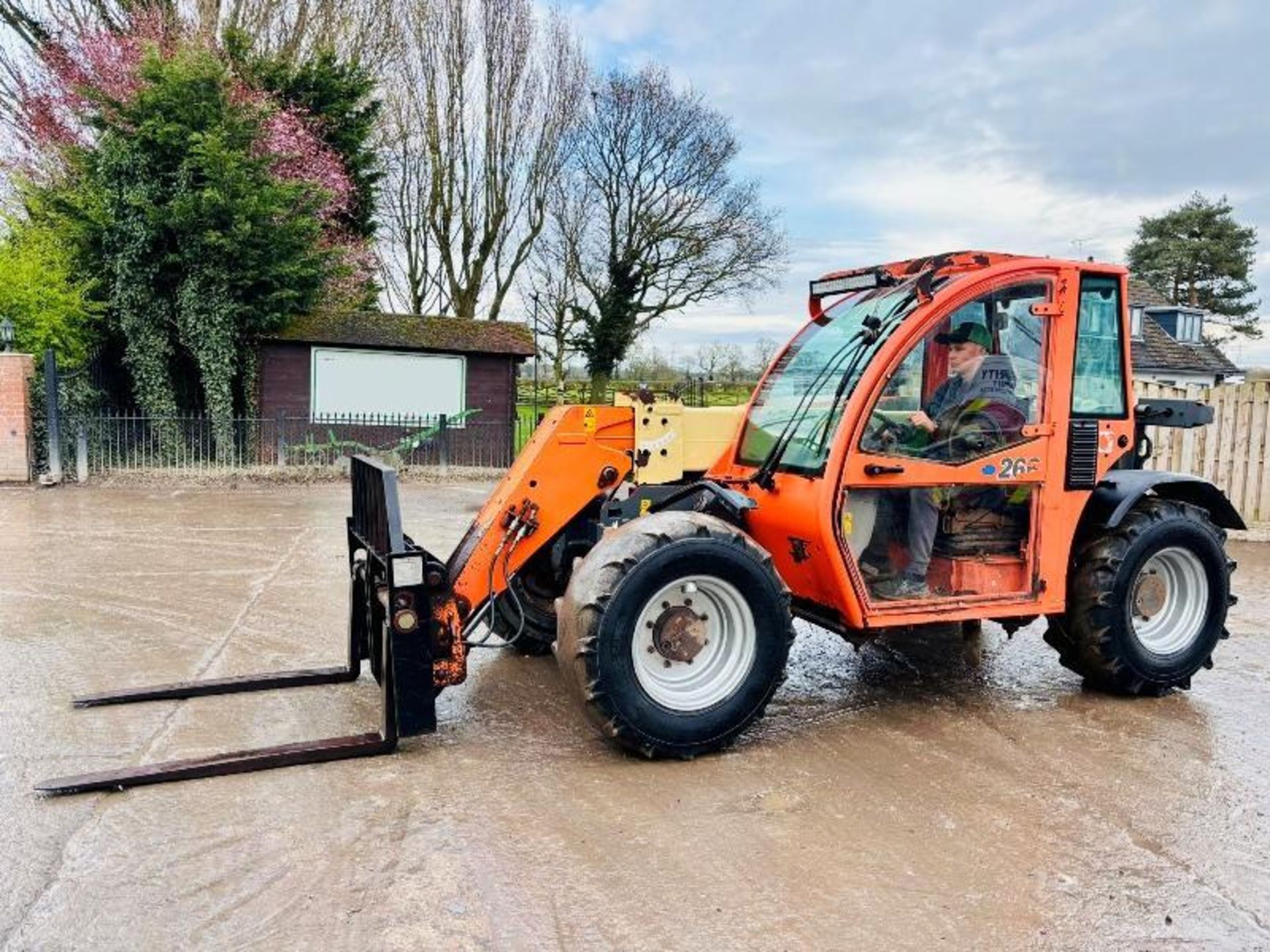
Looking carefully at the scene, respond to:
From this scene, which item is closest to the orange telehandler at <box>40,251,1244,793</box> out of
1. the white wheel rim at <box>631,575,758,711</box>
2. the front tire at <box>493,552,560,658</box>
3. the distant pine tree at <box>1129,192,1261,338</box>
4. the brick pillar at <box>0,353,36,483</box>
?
the white wheel rim at <box>631,575,758,711</box>

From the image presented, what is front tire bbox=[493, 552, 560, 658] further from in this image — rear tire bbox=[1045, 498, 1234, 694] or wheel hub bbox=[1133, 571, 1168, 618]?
wheel hub bbox=[1133, 571, 1168, 618]

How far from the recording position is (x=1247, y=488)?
37.8 feet

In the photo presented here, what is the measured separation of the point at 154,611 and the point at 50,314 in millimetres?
11094

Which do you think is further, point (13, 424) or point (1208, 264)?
point (1208, 264)

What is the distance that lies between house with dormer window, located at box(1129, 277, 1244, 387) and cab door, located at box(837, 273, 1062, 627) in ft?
98.2

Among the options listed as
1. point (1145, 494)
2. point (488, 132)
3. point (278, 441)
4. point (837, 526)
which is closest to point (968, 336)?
point (837, 526)

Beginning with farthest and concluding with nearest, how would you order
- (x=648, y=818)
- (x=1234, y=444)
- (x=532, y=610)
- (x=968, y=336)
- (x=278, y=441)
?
(x=278, y=441) < (x=1234, y=444) < (x=532, y=610) < (x=968, y=336) < (x=648, y=818)

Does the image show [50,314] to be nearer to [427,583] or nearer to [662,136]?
[427,583]

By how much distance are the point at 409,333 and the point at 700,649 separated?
15.2 meters

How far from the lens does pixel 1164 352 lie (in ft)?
112

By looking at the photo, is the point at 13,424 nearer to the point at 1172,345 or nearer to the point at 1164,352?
the point at 1164,352

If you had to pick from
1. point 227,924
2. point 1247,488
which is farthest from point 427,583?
point 1247,488

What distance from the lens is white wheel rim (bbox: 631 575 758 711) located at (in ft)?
14.3

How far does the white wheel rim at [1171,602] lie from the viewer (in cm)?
534
